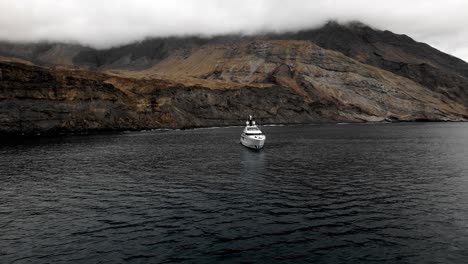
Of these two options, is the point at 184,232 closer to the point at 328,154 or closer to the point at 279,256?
the point at 279,256

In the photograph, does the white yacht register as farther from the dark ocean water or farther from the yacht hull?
the dark ocean water

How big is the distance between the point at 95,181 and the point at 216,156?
30.1 metres

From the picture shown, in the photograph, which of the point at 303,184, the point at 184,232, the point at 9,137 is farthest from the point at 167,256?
the point at 9,137

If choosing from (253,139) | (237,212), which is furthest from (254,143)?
(237,212)

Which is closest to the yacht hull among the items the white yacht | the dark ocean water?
the white yacht

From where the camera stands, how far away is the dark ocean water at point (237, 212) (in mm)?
A: 25594

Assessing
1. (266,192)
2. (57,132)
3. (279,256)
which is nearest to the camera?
(279,256)

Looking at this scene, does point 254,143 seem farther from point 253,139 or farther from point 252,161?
point 252,161

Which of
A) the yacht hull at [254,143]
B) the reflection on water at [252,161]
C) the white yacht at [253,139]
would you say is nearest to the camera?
the reflection on water at [252,161]

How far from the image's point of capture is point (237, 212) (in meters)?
34.7

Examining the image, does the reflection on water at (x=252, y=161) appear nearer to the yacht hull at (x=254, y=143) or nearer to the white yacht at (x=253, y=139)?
the yacht hull at (x=254, y=143)

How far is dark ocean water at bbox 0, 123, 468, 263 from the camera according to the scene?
25.6 meters

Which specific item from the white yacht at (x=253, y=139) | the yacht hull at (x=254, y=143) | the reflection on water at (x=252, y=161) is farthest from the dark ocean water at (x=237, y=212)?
the white yacht at (x=253, y=139)

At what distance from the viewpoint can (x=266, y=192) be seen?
4266 centimetres
